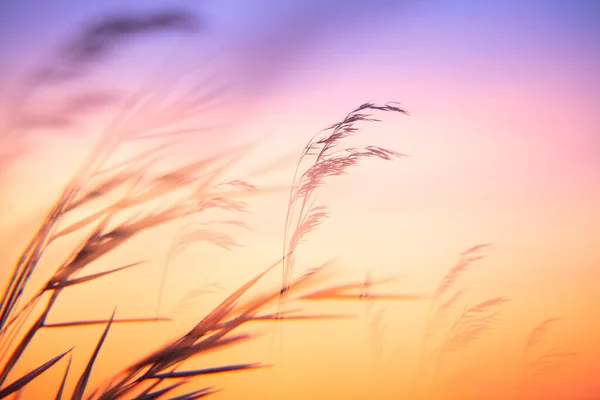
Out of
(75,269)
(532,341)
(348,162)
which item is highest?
(348,162)

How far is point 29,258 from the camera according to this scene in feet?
2.67

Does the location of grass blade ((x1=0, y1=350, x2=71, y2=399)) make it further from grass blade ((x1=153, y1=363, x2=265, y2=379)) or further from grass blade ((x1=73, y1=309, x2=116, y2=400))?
grass blade ((x1=153, y1=363, x2=265, y2=379))

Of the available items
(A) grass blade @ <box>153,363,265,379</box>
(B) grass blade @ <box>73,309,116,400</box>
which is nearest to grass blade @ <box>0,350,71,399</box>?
(B) grass blade @ <box>73,309,116,400</box>

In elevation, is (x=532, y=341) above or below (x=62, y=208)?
below

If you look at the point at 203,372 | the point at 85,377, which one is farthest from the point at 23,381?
the point at 203,372

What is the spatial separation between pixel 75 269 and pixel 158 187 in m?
0.19


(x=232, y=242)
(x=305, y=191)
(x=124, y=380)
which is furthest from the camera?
(x=232, y=242)

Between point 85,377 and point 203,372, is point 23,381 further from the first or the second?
point 203,372

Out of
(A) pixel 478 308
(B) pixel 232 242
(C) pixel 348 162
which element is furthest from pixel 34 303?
(A) pixel 478 308

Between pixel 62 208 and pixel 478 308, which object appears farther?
pixel 478 308

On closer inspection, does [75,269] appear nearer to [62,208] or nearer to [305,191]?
[62,208]

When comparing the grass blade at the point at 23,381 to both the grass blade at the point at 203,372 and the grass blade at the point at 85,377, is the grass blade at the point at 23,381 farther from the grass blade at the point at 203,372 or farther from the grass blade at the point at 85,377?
the grass blade at the point at 203,372

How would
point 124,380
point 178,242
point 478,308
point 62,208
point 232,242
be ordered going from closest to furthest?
point 124,380 → point 62,208 → point 232,242 → point 178,242 → point 478,308

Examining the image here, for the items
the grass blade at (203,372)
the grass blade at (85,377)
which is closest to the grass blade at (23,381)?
the grass blade at (85,377)
